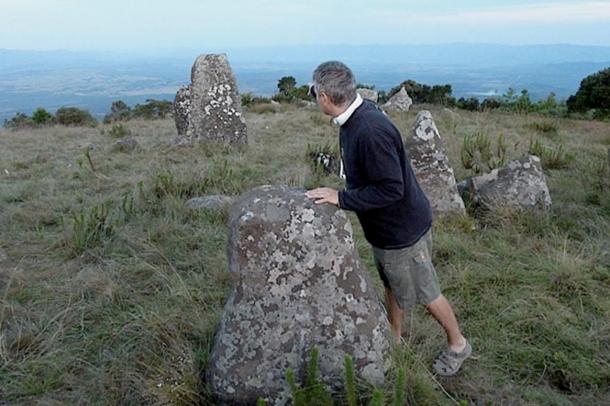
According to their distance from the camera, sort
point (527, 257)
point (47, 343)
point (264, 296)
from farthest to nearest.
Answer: point (527, 257) → point (47, 343) → point (264, 296)

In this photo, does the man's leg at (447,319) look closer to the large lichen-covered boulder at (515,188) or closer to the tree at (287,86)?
the large lichen-covered boulder at (515,188)

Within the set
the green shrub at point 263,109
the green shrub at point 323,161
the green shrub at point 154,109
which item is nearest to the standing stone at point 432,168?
the green shrub at point 323,161

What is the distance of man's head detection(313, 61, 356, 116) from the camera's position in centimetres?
266

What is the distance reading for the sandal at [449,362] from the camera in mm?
3121

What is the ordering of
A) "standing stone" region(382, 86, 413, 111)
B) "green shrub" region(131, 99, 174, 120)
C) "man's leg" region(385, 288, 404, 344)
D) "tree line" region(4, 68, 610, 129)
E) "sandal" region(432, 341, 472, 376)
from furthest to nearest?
"green shrub" region(131, 99, 174, 120), "standing stone" region(382, 86, 413, 111), "tree line" region(4, 68, 610, 129), "man's leg" region(385, 288, 404, 344), "sandal" region(432, 341, 472, 376)

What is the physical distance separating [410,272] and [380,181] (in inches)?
24.7

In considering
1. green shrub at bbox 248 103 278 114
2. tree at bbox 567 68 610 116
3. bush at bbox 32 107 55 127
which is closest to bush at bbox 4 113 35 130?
bush at bbox 32 107 55 127

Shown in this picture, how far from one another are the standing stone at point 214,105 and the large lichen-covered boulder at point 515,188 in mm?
4990

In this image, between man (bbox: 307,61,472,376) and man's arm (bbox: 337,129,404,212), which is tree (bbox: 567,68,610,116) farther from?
man's arm (bbox: 337,129,404,212)

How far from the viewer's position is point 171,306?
3789mm

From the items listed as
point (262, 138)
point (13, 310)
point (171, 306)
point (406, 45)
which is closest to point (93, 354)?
point (171, 306)

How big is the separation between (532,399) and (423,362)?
0.58m

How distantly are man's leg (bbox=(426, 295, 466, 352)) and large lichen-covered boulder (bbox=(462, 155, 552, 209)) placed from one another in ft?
8.89

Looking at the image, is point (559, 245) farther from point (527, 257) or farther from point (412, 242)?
point (412, 242)
